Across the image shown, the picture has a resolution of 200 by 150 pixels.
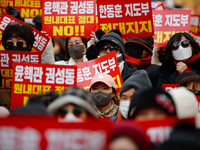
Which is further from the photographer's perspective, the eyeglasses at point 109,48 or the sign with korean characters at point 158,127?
the eyeglasses at point 109,48

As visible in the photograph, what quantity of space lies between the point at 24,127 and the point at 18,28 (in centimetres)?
385

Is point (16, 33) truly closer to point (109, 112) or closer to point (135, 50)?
point (109, 112)

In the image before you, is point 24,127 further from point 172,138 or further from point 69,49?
point 69,49

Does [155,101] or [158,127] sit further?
[155,101]

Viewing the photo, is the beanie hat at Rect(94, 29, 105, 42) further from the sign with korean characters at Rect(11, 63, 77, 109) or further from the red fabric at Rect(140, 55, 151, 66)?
the sign with korean characters at Rect(11, 63, 77, 109)

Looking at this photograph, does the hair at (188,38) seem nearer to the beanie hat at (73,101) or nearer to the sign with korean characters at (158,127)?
the beanie hat at (73,101)

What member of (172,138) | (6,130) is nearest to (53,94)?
(6,130)

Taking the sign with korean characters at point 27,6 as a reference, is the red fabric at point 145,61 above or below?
below

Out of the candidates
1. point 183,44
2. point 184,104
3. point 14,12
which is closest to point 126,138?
point 184,104

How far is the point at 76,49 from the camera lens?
24.0ft

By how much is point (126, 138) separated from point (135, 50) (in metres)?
4.58

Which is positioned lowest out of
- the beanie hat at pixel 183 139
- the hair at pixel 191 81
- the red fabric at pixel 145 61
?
the beanie hat at pixel 183 139

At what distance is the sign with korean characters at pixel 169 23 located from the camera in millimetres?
7627

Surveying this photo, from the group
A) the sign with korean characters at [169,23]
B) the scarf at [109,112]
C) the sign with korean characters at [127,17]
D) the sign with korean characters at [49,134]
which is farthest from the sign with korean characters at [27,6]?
the sign with korean characters at [49,134]
